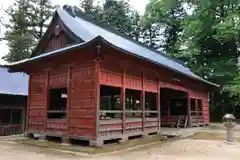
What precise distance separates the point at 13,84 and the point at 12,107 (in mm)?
2070

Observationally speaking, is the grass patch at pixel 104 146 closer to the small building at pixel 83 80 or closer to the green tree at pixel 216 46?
the small building at pixel 83 80

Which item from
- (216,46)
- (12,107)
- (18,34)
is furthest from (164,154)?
(18,34)

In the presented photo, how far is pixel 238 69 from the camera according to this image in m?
24.6

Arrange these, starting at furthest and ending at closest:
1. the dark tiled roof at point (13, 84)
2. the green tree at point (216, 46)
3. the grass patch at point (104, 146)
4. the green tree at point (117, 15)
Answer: the green tree at point (117, 15) → the green tree at point (216, 46) → the dark tiled roof at point (13, 84) → the grass patch at point (104, 146)

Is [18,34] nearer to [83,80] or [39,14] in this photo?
[39,14]

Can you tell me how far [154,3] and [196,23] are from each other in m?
6.96

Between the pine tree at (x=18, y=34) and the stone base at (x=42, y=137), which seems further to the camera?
the pine tree at (x=18, y=34)

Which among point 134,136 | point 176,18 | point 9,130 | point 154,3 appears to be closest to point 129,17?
point 176,18

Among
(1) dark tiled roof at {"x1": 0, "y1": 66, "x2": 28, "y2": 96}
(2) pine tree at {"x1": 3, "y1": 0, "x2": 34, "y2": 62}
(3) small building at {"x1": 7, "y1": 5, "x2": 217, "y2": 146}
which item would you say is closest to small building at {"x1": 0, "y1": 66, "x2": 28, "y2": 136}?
(1) dark tiled roof at {"x1": 0, "y1": 66, "x2": 28, "y2": 96}

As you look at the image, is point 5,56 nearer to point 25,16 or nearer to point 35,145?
point 25,16

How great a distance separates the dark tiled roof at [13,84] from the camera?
55.3 feet

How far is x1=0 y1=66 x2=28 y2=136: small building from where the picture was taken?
1645 centimetres

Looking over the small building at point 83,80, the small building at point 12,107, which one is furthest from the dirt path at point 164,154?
the small building at point 12,107

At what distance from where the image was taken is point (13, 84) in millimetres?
18328
